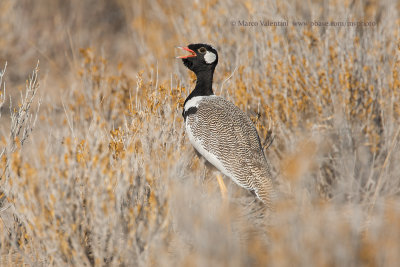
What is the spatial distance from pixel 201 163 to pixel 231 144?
439mm

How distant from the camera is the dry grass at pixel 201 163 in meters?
1.94

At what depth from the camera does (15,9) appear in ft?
25.5

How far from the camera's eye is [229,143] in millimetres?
3164

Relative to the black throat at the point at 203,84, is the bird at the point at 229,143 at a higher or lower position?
lower

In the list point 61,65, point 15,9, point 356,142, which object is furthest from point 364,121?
point 15,9

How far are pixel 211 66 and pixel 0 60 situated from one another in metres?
4.53

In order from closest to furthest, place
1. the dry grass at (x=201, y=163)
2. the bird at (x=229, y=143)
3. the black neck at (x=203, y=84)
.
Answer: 1. the dry grass at (x=201, y=163)
2. the bird at (x=229, y=143)
3. the black neck at (x=203, y=84)

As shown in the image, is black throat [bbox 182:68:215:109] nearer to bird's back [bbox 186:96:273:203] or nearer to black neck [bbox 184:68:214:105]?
black neck [bbox 184:68:214:105]

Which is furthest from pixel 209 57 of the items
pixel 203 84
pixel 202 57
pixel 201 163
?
pixel 201 163

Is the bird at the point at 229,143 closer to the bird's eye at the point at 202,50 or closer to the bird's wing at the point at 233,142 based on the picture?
the bird's wing at the point at 233,142

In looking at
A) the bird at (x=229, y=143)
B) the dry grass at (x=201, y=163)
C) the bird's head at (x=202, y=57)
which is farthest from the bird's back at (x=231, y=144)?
the bird's head at (x=202, y=57)

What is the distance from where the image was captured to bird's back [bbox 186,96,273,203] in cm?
308

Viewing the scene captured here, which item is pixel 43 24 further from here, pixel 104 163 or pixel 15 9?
pixel 104 163

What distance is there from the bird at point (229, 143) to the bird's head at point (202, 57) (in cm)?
31
